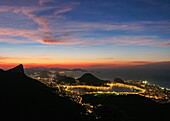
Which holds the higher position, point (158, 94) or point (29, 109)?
point (29, 109)

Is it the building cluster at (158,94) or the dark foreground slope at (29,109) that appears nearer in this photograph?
the dark foreground slope at (29,109)

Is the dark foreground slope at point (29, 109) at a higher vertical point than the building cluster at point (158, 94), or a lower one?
higher

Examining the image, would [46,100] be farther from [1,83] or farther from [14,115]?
[1,83]

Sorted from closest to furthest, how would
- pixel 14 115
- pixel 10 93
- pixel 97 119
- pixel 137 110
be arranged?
1. pixel 14 115
2. pixel 97 119
3. pixel 10 93
4. pixel 137 110

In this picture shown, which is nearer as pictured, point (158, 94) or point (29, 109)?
point (29, 109)

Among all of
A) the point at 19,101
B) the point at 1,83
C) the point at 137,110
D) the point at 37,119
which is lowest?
the point at 137,110

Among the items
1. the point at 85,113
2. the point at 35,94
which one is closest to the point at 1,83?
the point at 35,94

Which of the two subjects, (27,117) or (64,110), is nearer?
(27,117)

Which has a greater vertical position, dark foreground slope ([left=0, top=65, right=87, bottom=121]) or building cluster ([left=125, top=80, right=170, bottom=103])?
dark foreground slope ([left=0, top=65, right=87, bottom=121])

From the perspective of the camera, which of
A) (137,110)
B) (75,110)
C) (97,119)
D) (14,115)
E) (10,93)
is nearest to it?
(14,115)

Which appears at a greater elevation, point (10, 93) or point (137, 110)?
point (10, 93)

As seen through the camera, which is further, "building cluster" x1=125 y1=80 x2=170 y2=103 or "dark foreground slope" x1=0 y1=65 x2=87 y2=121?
"building cluster" x1=125 y1=80 x2=170 y2=103
